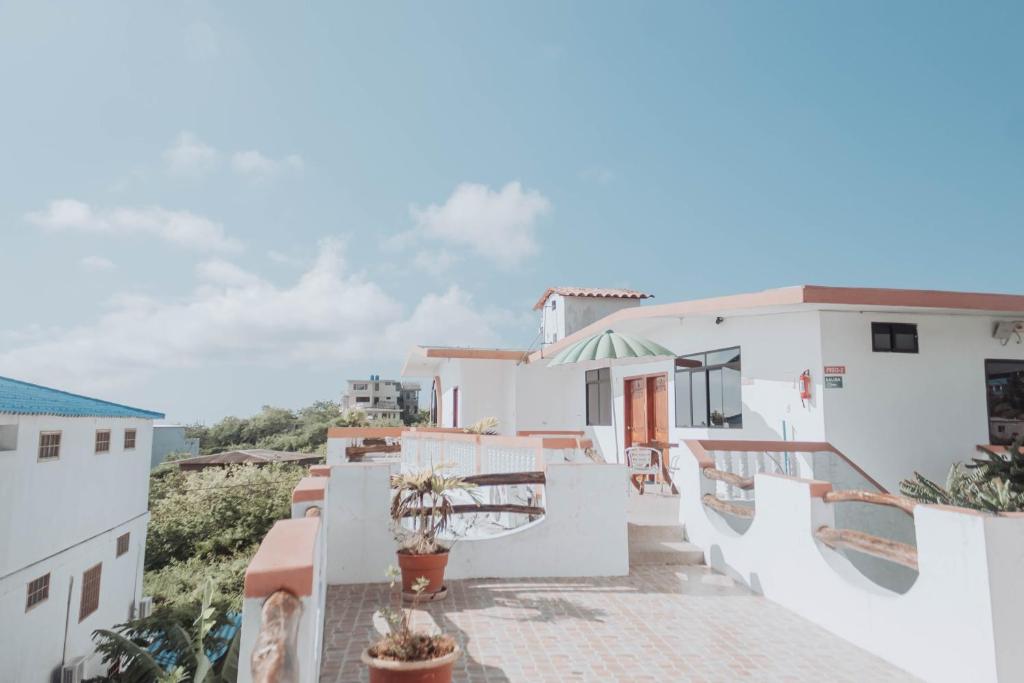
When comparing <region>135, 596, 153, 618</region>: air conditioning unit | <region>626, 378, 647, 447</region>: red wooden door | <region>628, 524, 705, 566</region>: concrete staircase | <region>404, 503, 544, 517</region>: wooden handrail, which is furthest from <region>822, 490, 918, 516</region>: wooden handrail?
<region>135, 596, 153, 618</region>: air conditioning unit

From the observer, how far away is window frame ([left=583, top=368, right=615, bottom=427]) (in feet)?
44.2

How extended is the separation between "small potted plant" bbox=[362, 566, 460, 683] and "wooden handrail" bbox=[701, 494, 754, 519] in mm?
4102

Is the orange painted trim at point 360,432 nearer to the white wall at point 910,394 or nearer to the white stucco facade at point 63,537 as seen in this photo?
the white stucco facade at point 63,537

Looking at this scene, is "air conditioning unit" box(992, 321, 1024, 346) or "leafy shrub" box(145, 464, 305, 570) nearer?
"air conditioning unit" box(992, 321, 1024, 346)

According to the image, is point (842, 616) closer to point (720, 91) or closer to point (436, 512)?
point (436, 512)

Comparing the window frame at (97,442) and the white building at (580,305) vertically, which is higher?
the white building at (580,305)

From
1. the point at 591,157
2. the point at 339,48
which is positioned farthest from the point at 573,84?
the point at 339,48

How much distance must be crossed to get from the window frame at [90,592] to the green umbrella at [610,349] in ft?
35.7

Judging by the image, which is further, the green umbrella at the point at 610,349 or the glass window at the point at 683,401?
the glass window at the point at 683,401

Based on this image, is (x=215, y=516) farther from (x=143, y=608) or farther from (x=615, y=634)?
(x=615, y=634)

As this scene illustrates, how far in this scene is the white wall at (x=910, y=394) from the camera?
8242 mm

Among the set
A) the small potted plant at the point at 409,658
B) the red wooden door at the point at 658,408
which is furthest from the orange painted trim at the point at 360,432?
the small potted plant at the point at 409,658

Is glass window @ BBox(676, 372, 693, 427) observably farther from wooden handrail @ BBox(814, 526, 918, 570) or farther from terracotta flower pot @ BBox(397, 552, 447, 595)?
terracotta flower pot @ BBox(397, 552, 447, 595)

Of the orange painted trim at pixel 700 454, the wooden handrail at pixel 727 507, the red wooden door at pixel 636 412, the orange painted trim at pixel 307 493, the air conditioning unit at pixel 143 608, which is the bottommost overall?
the air conditioning unit at pixel 143 608
